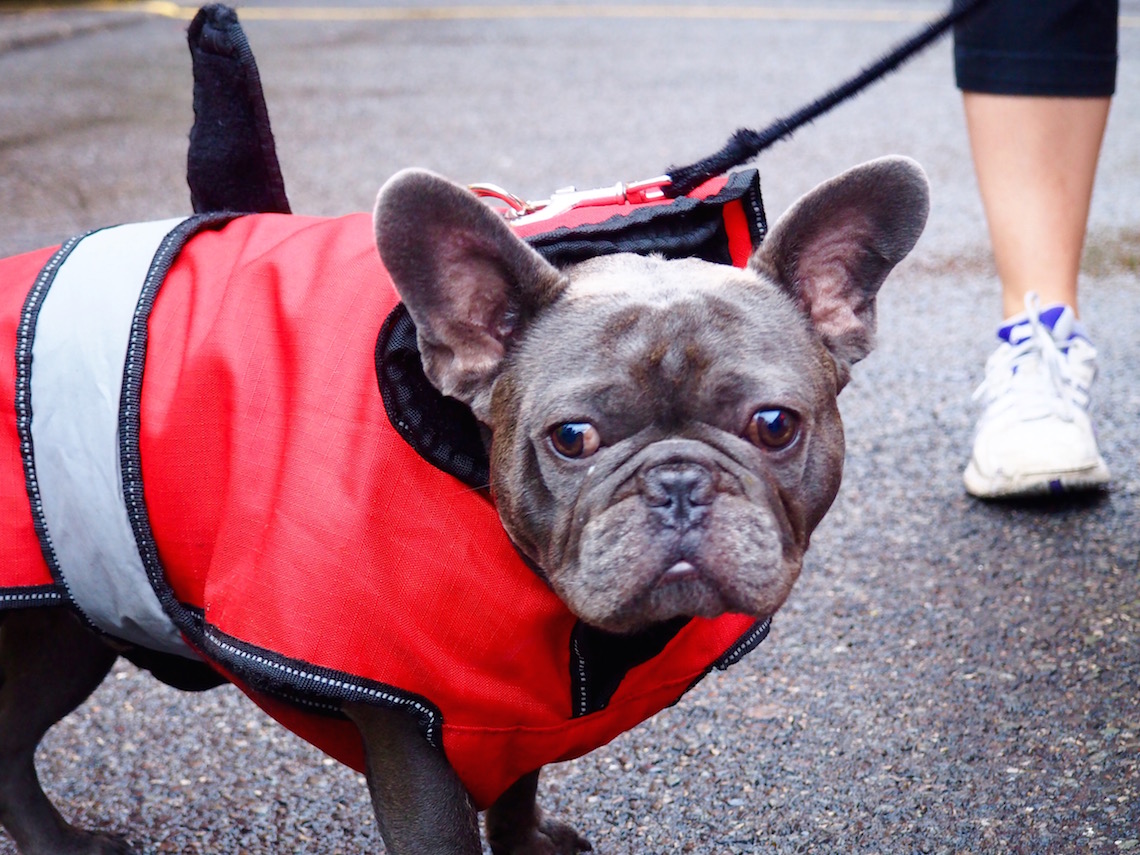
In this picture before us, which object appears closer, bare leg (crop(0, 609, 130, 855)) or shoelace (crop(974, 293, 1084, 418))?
bare leg (crop(0, 609, 130, 855))

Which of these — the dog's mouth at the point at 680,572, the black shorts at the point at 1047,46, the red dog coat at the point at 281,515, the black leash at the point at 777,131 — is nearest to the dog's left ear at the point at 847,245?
the red dog coat at the point at 281,515

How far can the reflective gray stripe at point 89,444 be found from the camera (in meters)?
2.17

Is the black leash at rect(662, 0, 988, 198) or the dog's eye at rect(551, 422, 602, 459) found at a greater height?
the black leash at rect(662, 0, 988, 198)

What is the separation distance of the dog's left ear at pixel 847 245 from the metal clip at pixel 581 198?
31 cm

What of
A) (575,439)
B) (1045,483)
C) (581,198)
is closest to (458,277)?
(575,439)

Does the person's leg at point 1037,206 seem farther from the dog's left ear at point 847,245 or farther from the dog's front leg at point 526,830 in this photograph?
the dog's front leg at point 526,830

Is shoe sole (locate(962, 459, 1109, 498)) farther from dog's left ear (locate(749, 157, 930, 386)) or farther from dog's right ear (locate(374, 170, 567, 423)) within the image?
dog's right ear (locate(374, 170, 567, 423))

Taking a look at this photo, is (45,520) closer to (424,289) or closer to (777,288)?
(424,289)

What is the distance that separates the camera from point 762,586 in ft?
6.34

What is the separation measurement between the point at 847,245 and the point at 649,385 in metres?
0.44

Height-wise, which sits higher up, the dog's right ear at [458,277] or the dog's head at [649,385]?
the dog's right ear at [458,277]

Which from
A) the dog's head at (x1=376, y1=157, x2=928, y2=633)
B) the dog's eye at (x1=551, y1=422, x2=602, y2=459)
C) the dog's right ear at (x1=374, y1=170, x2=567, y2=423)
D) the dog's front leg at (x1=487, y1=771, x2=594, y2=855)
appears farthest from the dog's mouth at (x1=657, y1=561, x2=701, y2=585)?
the dog's front leg at (x1=487, y1=771, x2=594, y2=855)

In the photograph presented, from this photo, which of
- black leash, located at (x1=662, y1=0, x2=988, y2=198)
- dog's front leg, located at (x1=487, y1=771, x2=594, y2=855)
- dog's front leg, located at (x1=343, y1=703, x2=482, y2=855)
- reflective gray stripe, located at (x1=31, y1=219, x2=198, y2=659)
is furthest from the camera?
dog's front leg, located at (x1=487, y1=771, x2=594, y2=855)

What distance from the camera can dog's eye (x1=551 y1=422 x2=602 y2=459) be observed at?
2.00 meters
